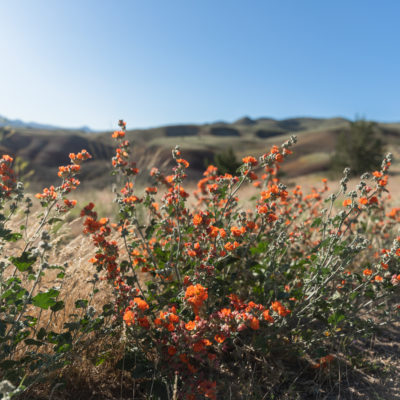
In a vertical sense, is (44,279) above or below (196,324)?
below

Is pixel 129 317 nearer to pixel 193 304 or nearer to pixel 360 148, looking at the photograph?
pixel 193 304

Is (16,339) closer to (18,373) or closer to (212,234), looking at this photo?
(18,373)

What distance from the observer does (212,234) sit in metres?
2.07

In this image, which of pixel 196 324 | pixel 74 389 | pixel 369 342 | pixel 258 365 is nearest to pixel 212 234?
pixel 196 324

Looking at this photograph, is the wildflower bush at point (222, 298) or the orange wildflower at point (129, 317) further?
the wildflower bush at point (222, 298)

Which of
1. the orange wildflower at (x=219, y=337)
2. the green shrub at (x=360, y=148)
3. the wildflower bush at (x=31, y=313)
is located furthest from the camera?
the green shrub at (x=360, y=148)

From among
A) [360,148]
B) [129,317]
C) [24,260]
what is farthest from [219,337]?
[360,148]

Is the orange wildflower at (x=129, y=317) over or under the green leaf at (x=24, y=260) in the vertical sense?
under

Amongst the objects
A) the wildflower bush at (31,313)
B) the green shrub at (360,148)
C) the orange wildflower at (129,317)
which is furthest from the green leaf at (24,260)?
the green shrub at (360,148)

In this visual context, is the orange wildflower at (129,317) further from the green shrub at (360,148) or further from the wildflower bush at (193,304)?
the green shrub at (360,148)

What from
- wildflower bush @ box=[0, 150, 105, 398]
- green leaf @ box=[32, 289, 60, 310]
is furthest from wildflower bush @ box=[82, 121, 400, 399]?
A: green leaf @ box=[32, 289, 60, 310]

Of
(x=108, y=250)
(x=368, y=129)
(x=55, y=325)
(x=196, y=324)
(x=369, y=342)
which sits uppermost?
(x=368, y=129)

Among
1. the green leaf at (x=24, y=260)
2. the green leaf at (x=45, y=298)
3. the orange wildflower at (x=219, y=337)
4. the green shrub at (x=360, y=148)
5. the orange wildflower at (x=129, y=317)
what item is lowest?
the orange wildflower at (x=219, y=337)

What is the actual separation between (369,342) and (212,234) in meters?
2.03
